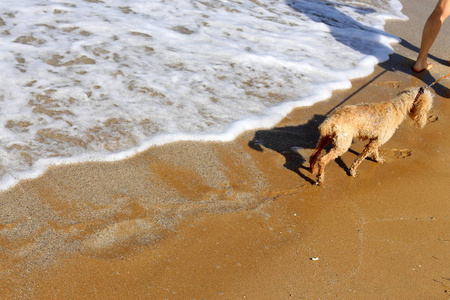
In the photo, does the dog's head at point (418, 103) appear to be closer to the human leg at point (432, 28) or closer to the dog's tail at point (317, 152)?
the dog's tail at point (317, 152)

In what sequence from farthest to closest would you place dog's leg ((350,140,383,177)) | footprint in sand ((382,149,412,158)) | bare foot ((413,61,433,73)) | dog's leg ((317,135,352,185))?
1. bare foot ((413,61,433,73))
2. footprint in sand ((382,149,412,158))
3. dog's leg ((350,140,383,177))
4. dog's leg ((317,135,352,185))

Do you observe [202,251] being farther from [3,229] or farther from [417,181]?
[417,181]

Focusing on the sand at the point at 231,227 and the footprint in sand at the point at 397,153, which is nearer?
the sand at the point at 231,227

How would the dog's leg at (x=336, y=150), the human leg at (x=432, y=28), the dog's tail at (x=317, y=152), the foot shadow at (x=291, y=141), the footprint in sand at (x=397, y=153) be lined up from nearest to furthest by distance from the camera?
the dog's leg at (x=336, y=150), the dog's tail at (x=317, y=152), the foot shadow at (x=291, y=141), the footprint in sand at (x=397, y=153), the human leg at (x=432, y=28)

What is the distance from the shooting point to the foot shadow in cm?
412

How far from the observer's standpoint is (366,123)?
151 inches

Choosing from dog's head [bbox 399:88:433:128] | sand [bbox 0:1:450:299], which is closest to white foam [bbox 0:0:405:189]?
sand [bbox 0:1:450:299]

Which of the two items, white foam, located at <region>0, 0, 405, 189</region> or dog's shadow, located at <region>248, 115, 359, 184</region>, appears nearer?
dog's shadow, located at <region>248, 115, 359, 184</region>

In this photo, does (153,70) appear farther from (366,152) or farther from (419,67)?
(419,67)

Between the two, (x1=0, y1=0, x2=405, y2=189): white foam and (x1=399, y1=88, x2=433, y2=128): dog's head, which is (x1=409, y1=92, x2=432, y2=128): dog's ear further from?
(x1=0, y1=0, x2=405, y2=189): white foam

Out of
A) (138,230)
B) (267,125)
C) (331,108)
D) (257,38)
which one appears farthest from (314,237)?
(257,38)

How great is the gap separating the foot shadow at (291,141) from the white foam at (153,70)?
8.1 inches

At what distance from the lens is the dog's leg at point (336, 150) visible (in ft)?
12.0

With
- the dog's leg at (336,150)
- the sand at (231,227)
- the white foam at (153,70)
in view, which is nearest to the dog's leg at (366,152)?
the sand at (231,227)
